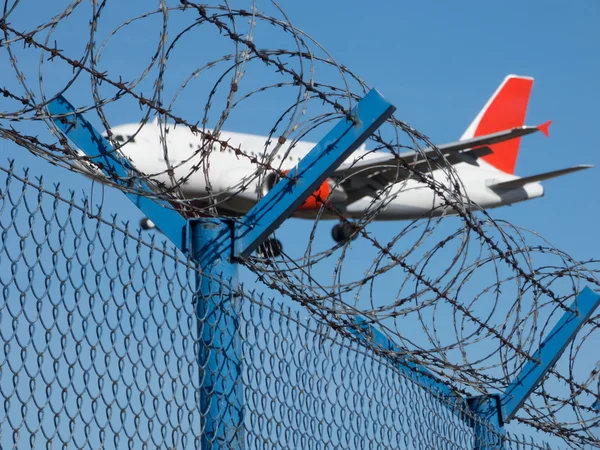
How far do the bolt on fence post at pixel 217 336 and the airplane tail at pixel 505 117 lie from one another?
31.3m

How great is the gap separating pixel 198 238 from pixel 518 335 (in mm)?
2282

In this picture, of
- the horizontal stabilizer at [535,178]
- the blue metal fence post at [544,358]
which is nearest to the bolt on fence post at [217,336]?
the blue metal fence post at [544,358]

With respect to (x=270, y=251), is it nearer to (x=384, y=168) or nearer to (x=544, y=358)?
(x=544, y=358)

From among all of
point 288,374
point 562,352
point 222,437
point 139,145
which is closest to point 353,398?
point 288,374

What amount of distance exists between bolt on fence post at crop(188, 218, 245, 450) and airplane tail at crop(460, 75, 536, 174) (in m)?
31.3

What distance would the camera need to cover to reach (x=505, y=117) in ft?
117

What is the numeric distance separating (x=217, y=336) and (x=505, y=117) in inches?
1327

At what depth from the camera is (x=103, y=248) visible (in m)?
2.44

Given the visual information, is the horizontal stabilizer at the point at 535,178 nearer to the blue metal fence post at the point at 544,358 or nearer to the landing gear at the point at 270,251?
the blue metal fence post at the point at 544,358

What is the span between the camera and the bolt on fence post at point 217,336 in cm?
299

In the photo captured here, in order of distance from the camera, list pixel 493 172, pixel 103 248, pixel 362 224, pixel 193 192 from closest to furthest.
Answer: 1. pixel 103 248
2. pixel 362 224
3. pixel 193 192
4. pixel 493 172

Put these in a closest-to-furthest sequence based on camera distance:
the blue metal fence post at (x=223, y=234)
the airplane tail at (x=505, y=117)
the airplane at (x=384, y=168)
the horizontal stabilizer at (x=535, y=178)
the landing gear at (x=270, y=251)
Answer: the blue metal fence post at (x=223, y=234) < the landing gear at (x=270, y=251) < the airplane at (x=384, y=168) < the horizontal stabilizer at (x=535, y=178) < the airplane tail at (x=505, y=117)

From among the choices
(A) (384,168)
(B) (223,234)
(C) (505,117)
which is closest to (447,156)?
(A) (384,168)

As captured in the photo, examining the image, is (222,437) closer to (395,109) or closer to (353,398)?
(353,398)
